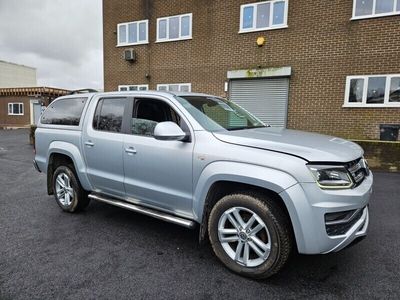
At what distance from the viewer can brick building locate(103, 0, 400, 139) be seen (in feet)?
30.3

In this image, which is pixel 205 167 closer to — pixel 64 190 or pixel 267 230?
pixel 267 230

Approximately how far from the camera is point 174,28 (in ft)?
40.9

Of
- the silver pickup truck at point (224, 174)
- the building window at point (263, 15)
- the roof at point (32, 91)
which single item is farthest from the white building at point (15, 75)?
the silver pickup truck at point (224, 174)

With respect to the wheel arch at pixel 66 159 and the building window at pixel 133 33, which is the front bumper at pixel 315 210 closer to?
the wheel arch at pixel 66 159

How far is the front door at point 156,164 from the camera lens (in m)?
3.05

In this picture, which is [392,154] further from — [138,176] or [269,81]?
[138,176]

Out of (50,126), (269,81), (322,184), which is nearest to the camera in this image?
(322,184)

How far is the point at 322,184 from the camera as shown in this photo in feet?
7.84

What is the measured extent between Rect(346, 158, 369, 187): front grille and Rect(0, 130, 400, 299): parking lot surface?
956 mm

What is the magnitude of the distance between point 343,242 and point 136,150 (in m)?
2.38

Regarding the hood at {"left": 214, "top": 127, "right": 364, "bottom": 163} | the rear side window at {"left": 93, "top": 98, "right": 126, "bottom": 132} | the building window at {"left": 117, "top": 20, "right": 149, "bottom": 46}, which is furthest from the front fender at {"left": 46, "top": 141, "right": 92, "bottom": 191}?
the building window at {"left": 117, "top": 20, "right": 149, "bottom": 46}

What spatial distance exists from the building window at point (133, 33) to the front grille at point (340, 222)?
12508mm

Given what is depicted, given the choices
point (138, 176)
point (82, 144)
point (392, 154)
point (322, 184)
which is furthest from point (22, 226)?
point (392, 154)

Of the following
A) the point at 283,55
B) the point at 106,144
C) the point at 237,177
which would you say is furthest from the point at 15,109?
the point at 237,177
